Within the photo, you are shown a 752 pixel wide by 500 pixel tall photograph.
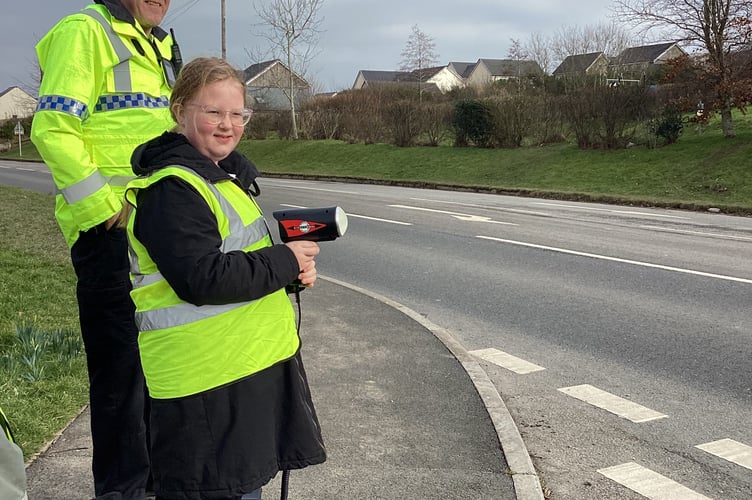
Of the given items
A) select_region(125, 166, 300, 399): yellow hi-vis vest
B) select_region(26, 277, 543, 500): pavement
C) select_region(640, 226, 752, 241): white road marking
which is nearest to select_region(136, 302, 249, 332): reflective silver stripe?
select_region(125, 166, 300, 399): yellow hi-vis vest

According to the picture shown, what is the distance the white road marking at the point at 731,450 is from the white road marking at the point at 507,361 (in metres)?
1.46

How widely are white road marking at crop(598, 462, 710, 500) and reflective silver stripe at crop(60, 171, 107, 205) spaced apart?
9.00 ft

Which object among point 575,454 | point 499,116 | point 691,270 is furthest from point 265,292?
point 499,116

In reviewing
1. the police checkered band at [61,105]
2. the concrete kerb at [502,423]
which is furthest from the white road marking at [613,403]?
the police checkered band at [61,105]

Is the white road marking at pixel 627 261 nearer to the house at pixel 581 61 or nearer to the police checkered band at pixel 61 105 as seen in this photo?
the police checkered band at pixel 61 105

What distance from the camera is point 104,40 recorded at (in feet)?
9.02

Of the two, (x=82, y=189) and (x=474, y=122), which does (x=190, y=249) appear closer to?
(x=82, y=189)

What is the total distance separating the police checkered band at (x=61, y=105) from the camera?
266cm

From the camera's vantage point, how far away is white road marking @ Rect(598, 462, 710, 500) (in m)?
3.44

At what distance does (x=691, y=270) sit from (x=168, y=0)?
295 inches

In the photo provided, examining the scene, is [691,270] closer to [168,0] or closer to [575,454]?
[575,454]

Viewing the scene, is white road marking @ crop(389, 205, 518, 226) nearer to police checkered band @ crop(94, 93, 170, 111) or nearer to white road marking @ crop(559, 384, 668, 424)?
white road marking @ crop(559, 384, 668, 424)

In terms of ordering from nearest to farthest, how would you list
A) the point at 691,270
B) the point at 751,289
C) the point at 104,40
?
the point at 104,40, the point at 751,289, the point at 691,270

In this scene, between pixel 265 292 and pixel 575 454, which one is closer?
pixel 265 292
